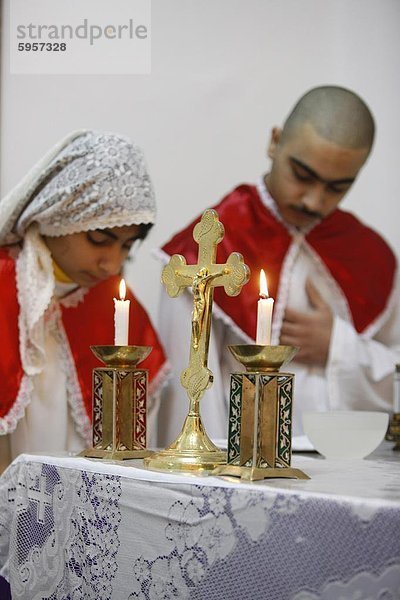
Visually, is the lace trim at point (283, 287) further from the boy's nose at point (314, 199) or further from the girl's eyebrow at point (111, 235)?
the girl's eyebrow at point (111, 235)

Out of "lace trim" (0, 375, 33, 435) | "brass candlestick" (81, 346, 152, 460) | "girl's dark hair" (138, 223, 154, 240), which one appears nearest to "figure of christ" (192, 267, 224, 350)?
"brass candlestick" (81, 346, 152, 460)

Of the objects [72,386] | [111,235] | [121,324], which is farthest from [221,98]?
[121,324]

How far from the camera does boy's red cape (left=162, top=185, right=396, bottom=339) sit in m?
2.66

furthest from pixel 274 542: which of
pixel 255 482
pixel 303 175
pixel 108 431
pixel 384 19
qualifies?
pixel 384 19

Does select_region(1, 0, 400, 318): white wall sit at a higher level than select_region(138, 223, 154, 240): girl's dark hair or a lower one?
higher

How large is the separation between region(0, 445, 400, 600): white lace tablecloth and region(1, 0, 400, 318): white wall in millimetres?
1385

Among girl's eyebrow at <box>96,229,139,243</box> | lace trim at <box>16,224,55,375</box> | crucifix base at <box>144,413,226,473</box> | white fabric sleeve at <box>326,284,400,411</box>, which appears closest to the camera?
crucifix base at <box>144,413,226,473</box>

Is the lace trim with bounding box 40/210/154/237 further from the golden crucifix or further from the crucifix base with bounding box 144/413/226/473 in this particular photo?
the crucifix base with bounding box 144/413/226/473

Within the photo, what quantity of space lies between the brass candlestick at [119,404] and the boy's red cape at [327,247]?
124 cm

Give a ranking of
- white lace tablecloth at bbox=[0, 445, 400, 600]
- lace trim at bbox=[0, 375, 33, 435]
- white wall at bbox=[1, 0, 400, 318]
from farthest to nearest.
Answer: white wall at bbox=[1, 0, 400, 318] → lace trim at bbox=[0, 375, 33, 435] → white lace tablecloth at bbox=[0, 445, 400, 600]

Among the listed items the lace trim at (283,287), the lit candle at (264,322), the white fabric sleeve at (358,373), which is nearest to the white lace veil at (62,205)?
the lace trim at (283,287)

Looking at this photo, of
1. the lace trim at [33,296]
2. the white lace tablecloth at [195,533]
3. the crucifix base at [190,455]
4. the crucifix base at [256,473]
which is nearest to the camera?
the white lace tablecloth at [195,533]

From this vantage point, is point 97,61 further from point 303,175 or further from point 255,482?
point 255,482

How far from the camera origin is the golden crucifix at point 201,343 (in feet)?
4.13
